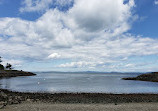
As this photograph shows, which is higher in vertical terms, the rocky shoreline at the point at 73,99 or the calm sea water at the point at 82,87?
the rocky shoreline at the point at 73,99

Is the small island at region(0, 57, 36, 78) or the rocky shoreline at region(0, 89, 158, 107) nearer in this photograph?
the rocky shoreline at region(0, 89, 158, 107)

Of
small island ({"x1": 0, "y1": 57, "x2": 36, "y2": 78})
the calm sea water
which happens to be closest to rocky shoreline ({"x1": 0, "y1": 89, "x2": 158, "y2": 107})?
the calm sea water

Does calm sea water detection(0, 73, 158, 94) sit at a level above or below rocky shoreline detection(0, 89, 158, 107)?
below

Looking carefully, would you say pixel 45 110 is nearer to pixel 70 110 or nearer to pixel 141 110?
pixel 70 110

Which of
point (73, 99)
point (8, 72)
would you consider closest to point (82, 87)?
point (73, 99)

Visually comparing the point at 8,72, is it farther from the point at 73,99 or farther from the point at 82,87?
the point at 73,99

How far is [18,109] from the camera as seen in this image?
719 inches

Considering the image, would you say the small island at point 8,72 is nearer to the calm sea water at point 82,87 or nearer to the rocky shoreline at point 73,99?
the calm sea water at point 82,87

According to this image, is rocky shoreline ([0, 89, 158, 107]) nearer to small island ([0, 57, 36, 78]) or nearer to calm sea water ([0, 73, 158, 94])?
calm sea water ([0, 73, 158, 94])

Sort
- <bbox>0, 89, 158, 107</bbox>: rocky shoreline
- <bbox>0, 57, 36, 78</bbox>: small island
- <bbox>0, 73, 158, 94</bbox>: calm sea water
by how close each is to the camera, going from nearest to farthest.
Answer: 1. <bbox>0, 89, 158, 107</bbox>: rocky shoreline
2. <bbox>0, 73, 158, 94</bbox>: calm sea water
3. <bbox>0, 57, 36, 78</bbox>: small island

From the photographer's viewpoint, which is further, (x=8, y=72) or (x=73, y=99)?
(x=8, y=72)

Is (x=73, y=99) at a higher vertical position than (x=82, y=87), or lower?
higher

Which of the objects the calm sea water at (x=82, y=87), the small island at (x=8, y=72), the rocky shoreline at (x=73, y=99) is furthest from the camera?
the small island at (x=8, y=72)

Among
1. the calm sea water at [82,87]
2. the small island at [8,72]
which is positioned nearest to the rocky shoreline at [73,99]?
the calm sea water at [82,87]
